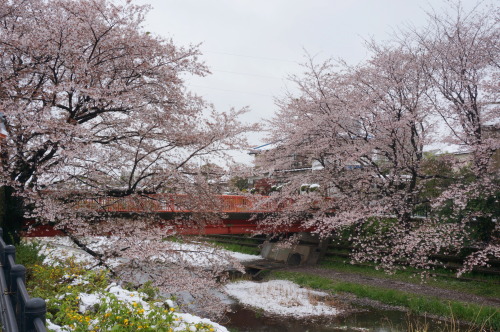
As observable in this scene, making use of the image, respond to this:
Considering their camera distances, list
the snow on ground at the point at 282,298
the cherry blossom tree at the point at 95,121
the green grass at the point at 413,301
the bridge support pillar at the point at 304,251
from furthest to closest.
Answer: the bridge support pillar at the point at 304,251 < the snow on ground at the point at 282,298 < the green grass at the point at 413,301 < the cherry blossom tree at the point at 95,121

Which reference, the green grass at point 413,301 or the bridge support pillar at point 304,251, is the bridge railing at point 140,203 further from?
the bridge support pillar at point 304,251

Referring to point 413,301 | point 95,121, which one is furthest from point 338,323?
Result: point 95,121

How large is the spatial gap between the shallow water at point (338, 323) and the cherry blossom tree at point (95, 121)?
11.7 ft

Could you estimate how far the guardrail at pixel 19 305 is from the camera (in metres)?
2.50

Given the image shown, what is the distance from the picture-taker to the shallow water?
13.4 meters

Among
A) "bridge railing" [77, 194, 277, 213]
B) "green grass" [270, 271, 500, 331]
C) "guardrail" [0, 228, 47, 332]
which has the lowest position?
"green grass" [270, 271, 500, 331]

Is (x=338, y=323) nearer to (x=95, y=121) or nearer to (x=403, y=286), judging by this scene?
(x=403, y=286)

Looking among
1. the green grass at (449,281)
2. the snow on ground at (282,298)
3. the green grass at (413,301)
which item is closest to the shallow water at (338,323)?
the green grass at (413,301)

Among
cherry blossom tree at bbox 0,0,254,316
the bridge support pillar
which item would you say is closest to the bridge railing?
cherry blossom tree at bbox 0,0,254,316

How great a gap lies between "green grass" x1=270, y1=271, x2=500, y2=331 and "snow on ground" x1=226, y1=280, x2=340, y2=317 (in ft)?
2.43

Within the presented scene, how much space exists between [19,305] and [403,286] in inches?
672

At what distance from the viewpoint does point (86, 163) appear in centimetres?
1019

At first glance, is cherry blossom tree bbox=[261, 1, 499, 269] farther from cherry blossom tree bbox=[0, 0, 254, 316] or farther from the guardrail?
the guardrail

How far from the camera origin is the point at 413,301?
15250 mm
